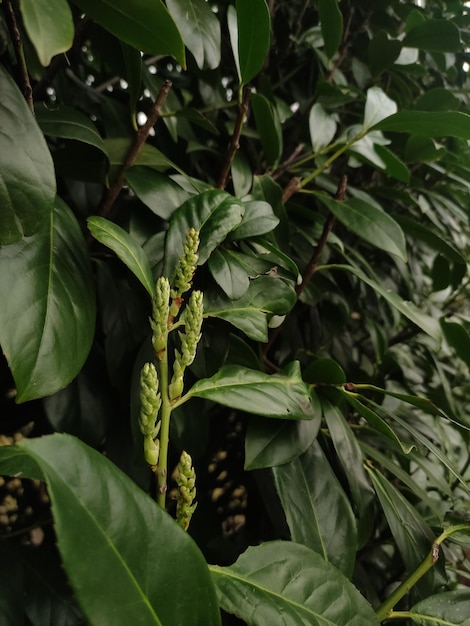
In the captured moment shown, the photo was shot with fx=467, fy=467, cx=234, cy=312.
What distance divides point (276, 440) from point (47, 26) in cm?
42

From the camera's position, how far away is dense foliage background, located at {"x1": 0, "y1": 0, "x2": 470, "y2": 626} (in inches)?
12.3

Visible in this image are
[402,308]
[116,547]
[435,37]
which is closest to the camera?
[116,547]

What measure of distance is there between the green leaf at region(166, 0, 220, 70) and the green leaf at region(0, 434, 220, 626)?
0.44 metres

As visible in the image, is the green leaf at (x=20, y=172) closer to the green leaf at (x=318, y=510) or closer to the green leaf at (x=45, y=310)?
the green leaf at (x=45, y=310)

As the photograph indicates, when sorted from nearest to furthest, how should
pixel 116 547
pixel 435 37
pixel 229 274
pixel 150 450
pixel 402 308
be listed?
pixel 116 547
pixel 150 450
pixel 229 274
pixel 402 308
pixel 435 37

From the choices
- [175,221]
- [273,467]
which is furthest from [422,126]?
[273,467]

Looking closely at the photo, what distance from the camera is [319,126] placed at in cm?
73

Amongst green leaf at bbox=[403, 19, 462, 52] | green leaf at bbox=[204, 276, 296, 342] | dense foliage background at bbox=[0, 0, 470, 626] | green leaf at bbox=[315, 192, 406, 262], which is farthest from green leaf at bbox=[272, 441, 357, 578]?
green leaf at bbox=[403, 19, 462, 52]

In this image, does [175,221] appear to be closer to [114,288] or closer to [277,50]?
[114,288]

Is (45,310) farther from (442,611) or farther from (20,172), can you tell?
(442,611)

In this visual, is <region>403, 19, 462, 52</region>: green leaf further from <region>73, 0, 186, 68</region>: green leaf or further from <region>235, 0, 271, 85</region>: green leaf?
<region>73, 0, 186, 68</region>: green leaf

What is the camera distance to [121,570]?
0.80 ft

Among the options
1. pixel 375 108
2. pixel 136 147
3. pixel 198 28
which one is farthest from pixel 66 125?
pixel 375 108

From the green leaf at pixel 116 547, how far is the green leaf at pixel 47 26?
246 mm
